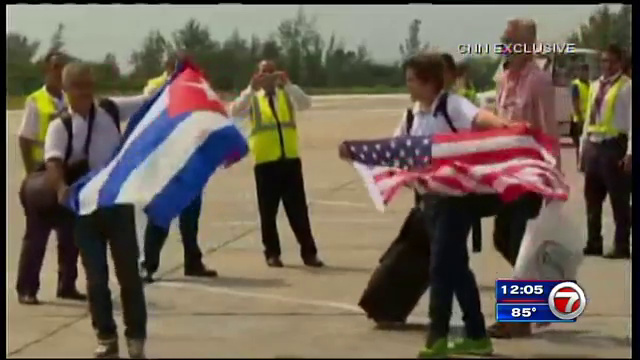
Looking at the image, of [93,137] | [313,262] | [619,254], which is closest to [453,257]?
[93,137]

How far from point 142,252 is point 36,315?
175cm

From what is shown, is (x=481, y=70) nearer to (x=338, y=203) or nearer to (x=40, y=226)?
(x=40, y=226)

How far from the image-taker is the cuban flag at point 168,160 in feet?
24.5

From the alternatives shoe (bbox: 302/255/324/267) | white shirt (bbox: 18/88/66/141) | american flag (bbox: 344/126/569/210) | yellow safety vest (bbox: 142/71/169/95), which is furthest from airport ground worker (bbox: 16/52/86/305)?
american flag (bbox: 344/126/569/210)

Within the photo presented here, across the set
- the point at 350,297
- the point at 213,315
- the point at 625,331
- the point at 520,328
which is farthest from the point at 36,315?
the point at 625,331

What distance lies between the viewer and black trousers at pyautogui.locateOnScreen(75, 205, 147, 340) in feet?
24.8

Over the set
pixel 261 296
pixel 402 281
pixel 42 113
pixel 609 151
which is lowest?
pixel 261 296

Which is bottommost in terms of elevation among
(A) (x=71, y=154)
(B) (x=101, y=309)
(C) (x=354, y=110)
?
(C) (x=354, y=110)

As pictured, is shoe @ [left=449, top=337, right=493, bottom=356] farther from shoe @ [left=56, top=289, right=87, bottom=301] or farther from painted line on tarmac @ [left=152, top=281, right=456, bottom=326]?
shoe @ [left=56, top=289, right=87, bottom=301]

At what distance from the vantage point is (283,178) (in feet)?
37.1

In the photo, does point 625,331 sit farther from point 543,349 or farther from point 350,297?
point 350,297

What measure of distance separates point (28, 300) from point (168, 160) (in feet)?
8.08

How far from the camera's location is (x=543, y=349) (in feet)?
25.6

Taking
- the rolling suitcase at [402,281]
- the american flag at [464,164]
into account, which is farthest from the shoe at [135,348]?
the rolling suitcase at [402,281]
